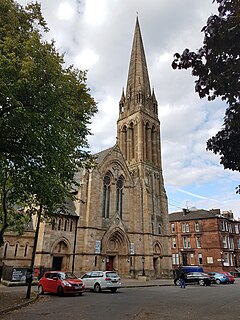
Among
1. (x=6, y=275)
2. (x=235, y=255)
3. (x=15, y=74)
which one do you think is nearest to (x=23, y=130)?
(x=15, y=74)

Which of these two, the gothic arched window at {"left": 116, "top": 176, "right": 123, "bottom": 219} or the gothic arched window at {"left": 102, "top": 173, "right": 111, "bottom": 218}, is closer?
the gothic arched window at {"left": 102, "top": 173, "right": 111, "bottom": 218}

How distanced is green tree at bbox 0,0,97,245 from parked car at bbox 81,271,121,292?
901 centimetres

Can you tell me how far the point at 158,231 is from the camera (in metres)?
39.2

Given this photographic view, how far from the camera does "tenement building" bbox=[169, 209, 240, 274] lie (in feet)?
154

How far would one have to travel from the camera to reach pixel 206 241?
159 ft

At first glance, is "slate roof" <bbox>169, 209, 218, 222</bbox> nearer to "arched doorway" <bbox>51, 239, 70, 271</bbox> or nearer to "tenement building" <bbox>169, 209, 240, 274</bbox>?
"tenement building" <bbox>169, 209, 240, 274</bbox>

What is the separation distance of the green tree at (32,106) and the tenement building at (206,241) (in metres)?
41.1

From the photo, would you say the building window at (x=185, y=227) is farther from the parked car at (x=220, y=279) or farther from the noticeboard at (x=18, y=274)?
the noticeboard at (x=18, y=274)

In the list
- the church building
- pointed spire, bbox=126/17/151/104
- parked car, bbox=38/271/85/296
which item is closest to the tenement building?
the church building

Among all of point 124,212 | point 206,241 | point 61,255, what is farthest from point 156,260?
point 61,255

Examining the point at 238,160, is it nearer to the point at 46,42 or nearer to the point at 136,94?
the point at 46,42

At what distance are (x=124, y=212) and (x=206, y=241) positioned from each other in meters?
20.5

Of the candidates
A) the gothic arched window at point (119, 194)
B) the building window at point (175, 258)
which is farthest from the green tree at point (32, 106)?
the building window at point (175, 258)

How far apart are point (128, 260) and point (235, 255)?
26.5 m
